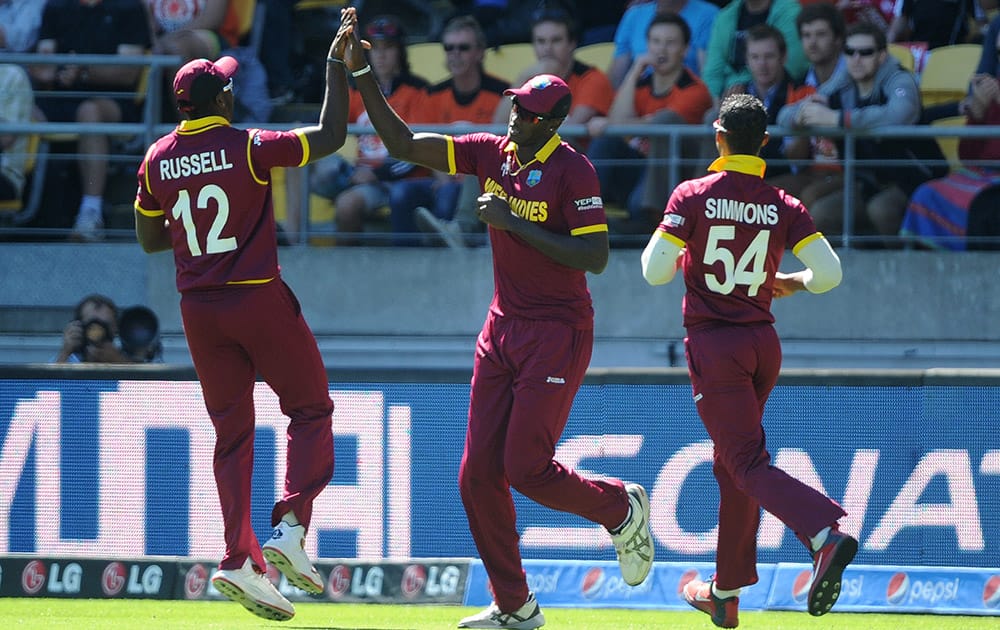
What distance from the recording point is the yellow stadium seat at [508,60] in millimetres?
12023

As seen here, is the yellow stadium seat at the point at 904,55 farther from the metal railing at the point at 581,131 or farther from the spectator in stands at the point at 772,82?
the metal railing at the point at 581,131

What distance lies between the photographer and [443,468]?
8.27 m

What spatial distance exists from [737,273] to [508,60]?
5972mm

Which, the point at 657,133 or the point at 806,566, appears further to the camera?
the point at 657,133

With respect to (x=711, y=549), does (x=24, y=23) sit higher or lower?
higher

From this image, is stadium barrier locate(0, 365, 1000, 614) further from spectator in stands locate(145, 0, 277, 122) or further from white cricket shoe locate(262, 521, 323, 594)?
spectator in stands locate(145, 0, 277, 122)

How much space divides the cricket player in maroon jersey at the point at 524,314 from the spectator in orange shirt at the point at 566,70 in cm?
446

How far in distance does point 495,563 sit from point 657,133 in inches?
179

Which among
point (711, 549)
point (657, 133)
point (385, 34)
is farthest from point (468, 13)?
point (711, 549)

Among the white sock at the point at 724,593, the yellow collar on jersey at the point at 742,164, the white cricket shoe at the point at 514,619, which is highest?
the yellow collar on jersey at the point at 742,164

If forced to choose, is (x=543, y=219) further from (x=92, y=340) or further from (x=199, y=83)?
(x=92, y=340)

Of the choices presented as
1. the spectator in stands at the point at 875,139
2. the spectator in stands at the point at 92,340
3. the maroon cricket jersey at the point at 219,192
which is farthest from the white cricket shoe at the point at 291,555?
the spectator in stands at the point at 875,139

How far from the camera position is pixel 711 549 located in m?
8.12

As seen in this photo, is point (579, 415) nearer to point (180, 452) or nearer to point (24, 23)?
point (180, 452)
